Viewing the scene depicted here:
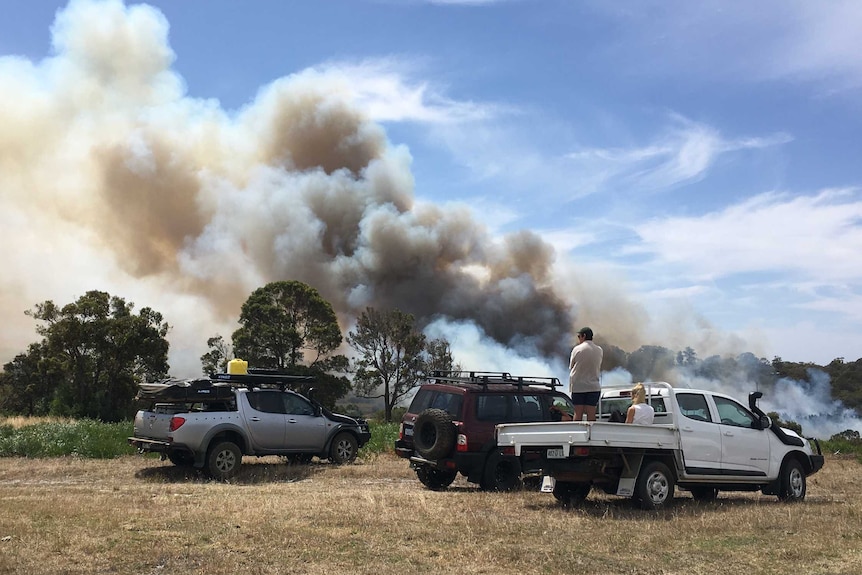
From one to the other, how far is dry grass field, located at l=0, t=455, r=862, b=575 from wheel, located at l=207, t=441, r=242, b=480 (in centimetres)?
137

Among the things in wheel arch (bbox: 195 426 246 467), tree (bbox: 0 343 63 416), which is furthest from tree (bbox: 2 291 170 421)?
wheel arch (bbox: 195 426 246 467)

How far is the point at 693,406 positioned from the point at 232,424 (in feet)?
27.1

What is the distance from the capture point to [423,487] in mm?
13648

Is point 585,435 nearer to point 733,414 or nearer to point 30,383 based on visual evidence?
point 733,414

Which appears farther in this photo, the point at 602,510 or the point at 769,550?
the point at 602,510

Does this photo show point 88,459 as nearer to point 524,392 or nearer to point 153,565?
point 524,392

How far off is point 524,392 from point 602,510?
3.30 metres

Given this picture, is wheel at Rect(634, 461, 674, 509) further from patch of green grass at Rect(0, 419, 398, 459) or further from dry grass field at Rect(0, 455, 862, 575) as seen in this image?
patch of green grass at Rect(0, 419, 398, 459)

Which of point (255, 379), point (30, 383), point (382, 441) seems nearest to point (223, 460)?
point (255, 379)

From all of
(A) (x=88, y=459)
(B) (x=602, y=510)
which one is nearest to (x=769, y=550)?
(B) (x=602, y=510)

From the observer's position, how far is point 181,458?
15.1 m

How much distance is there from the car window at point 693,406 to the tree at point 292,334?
33836mm

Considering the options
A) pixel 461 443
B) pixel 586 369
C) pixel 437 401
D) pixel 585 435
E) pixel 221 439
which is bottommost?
pixel 221 439

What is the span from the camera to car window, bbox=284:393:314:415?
16.2 m
